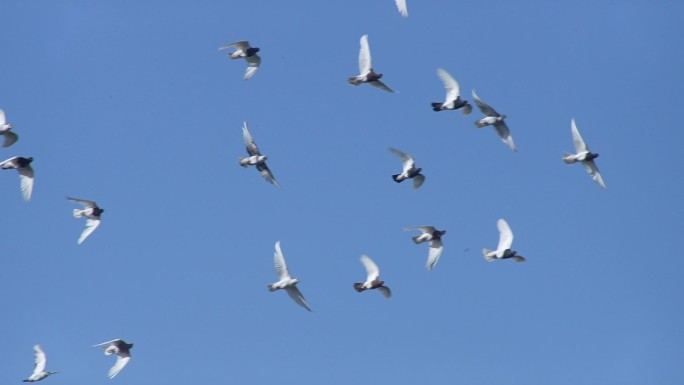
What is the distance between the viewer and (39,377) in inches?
2778

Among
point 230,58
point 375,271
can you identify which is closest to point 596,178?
point 375,271

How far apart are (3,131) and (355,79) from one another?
40.4ft

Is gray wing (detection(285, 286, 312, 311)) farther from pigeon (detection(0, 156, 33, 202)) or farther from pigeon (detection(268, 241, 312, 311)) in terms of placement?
pigeon (detection(0, 156, 33, 202))

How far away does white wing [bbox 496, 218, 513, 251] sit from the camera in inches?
2704

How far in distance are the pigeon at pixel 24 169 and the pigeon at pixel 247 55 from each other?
797 centimetres

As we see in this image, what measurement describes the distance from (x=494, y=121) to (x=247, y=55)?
355 inches

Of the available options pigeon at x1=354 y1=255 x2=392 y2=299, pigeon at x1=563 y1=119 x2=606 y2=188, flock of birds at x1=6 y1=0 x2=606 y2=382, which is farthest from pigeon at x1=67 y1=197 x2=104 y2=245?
pigeon at x1=563 y1=119 x2=606 y2=188

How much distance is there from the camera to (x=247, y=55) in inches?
2714

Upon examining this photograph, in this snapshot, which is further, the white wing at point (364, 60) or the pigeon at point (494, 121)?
the pigeon at point (494, 121)

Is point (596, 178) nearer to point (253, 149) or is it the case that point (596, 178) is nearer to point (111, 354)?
point (253, 149)

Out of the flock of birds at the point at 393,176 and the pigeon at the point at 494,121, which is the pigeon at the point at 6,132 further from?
the pigeon at the point at 494,121

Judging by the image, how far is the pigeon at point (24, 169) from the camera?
222 feet

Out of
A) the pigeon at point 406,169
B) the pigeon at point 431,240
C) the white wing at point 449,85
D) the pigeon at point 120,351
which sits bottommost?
the pigeon at point 120,351

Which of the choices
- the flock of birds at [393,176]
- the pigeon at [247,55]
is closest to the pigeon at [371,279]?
the flock of birds at [393,176]
